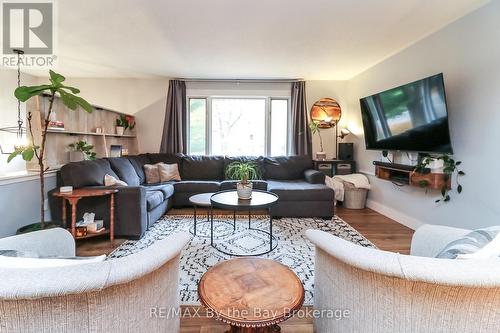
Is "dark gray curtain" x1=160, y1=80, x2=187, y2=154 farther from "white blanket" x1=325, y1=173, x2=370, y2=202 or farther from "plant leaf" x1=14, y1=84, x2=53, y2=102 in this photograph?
"white blanket" x1=325, y1=173, x2=370, y2=202

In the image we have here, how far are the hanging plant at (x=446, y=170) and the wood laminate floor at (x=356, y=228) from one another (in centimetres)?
65

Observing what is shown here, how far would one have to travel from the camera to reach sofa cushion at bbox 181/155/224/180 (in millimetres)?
4613

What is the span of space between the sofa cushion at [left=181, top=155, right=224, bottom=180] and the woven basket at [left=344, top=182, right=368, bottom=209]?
89.2 inches

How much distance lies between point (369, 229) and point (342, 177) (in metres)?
1.29

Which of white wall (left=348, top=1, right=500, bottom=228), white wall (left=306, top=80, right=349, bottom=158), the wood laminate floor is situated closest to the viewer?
the wood laminate floor

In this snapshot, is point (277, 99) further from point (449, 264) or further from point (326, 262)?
point (449, 264)

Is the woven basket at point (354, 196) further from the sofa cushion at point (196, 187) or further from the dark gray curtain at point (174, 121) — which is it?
the dark gray curtain at point (174, 121)

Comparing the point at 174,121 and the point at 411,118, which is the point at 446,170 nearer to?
the point at 411,118

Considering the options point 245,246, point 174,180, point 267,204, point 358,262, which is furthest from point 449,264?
point 174,180

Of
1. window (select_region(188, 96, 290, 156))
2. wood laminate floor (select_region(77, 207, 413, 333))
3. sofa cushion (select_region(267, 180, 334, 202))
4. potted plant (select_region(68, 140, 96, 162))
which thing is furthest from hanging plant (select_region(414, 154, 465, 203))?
potted plant (select_region(68, 140, 96, 162))

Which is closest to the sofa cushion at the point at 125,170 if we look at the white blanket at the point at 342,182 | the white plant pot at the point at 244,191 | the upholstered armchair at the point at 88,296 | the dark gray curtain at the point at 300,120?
the white plant pot at the point at 244,191

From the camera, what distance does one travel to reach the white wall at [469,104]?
2244mm

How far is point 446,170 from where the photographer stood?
268 centimetres

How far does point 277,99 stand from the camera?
5.13 meters
